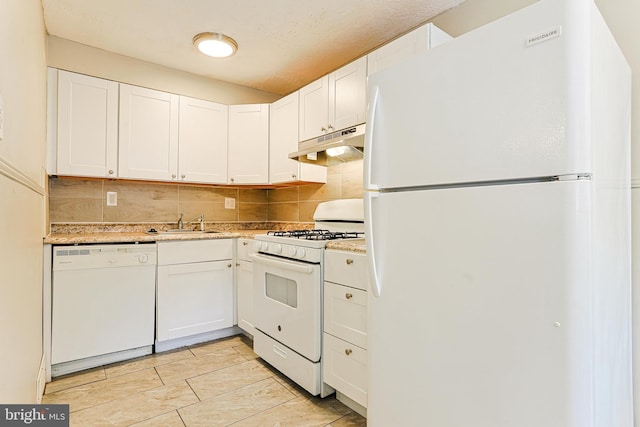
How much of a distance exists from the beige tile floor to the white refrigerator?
2.42 feet

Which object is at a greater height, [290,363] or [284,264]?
Answer: [284,264]

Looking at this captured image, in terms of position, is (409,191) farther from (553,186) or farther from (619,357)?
(619,357)

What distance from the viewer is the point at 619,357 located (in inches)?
45.1

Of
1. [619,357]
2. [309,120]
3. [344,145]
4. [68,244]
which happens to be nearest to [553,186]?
[619,357]

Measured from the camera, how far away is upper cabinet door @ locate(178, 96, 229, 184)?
3.02m

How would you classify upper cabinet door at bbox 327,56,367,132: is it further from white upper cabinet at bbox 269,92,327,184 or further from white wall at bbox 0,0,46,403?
white wall at bbox 0,0,46,403

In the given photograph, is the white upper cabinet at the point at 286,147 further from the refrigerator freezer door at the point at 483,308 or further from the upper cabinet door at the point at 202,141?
the refrigerator freezer door at the point at 483,308

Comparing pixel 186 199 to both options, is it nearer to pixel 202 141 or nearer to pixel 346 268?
pixel 202 141

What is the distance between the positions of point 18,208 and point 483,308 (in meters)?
1.63

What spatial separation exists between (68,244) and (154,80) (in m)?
1.63

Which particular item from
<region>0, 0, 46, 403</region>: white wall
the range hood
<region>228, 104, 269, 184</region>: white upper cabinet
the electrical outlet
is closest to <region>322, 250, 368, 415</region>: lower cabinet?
the range hood

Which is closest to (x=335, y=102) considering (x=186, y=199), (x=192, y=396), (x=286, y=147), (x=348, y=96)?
(x=348, y=96)

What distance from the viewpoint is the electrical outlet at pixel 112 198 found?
2.90m

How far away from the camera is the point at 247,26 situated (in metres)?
2.42
